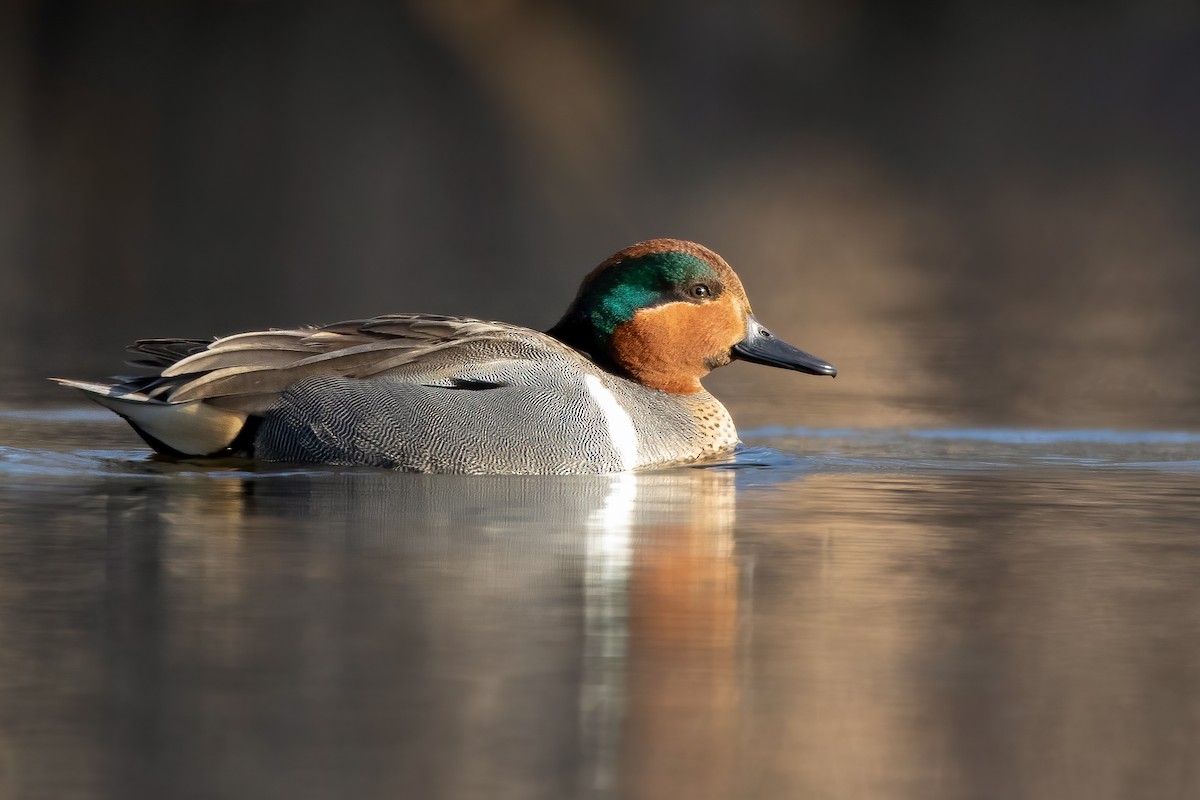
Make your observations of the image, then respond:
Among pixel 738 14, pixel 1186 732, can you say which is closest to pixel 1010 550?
pixel 1186 732

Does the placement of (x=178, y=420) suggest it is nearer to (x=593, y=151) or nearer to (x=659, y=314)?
(x=659, y=314)

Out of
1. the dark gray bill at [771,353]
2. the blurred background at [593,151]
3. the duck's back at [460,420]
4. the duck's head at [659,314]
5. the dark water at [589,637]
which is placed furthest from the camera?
the blurred background at [593,151]

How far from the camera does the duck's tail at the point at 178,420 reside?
740 centimetres

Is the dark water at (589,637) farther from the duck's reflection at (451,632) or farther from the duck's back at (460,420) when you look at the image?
the duck's back at (460,420)

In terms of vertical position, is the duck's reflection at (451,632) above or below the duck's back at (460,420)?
below

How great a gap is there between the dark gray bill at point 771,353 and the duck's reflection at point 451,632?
168 cm

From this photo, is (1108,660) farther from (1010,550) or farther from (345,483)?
(345,483)

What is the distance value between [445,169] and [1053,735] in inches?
648

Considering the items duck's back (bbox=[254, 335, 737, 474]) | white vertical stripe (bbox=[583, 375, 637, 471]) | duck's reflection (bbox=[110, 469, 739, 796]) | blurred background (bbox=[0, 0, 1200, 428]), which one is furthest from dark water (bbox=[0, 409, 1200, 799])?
blurred background (bbox=[0, 0, 1200, 428])

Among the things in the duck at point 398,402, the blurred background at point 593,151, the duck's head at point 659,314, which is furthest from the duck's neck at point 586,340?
the blurred background at point 593,151

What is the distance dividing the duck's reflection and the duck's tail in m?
0.68

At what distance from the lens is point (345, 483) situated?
7.01m

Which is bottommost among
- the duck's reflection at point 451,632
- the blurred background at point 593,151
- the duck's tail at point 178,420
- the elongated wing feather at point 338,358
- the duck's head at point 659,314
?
the duck's reflection at point 451,632

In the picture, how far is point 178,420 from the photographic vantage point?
741cm
